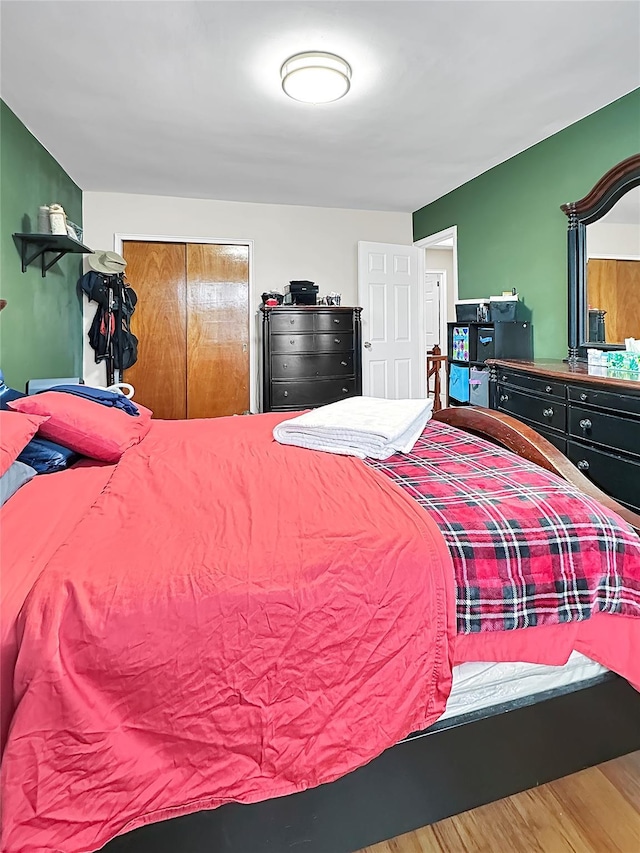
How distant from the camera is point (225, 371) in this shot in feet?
17.5

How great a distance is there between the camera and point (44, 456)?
5.67 ft

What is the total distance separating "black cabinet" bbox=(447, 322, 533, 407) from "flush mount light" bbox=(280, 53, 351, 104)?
1900 millimetres

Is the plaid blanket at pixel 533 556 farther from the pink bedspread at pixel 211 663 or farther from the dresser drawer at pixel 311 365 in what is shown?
the dresser drawer at pixel 311 365

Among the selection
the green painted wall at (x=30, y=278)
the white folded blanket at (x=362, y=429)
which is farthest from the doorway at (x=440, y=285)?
the white folded blanket at (x=362, y=429)

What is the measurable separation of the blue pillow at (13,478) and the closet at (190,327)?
367 centimetres

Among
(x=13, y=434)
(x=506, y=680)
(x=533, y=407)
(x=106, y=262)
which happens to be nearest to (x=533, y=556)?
(x=506, y=680)

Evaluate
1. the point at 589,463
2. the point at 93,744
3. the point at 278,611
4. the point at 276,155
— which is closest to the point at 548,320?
the point at 589,463

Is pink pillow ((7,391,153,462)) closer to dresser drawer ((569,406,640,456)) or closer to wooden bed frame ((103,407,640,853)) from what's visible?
wooden bed frame ((103,407,640,853))

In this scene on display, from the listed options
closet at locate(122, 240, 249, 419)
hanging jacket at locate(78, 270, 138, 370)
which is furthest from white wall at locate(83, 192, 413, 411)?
hanging jacket at locate(78, 270, 138, 370)

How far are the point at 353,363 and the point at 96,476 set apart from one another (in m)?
3.58

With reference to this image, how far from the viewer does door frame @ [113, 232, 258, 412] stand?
4922mm

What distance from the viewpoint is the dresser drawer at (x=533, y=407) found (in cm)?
274

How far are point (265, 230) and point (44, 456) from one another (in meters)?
4.10

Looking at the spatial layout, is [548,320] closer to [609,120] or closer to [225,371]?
[609,120]
